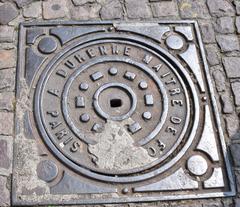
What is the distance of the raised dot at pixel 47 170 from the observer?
286 centimetres

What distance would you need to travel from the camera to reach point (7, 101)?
317 cm

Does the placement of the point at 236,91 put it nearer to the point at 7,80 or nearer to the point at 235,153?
the point at 235,153

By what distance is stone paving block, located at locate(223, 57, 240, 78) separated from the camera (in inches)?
134

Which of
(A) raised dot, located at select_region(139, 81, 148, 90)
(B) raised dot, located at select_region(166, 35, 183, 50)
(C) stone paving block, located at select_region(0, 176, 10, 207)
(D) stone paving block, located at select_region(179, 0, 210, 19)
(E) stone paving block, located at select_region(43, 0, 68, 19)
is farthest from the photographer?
(D) stone paving block, located at select_region(179, 0, 210, 19)

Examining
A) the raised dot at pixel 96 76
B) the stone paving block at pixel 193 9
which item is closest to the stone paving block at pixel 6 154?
the raised dot at pixel 96 76

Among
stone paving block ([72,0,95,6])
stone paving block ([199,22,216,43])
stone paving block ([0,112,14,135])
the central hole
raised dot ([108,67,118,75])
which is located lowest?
stone paving block ([0,112,14,135])

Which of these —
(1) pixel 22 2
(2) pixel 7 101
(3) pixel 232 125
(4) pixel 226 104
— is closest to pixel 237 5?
(4) pixel 226 104

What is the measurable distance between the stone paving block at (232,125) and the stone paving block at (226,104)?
5 centimetres

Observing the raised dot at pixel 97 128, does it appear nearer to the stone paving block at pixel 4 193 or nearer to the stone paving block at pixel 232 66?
the stone paving block at pixel 4 193

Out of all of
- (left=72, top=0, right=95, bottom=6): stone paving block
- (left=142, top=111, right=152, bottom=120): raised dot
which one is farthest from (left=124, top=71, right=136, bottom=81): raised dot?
(left=72, top=0, right=95, bottom=6): stone paving block

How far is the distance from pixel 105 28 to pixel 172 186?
141cm

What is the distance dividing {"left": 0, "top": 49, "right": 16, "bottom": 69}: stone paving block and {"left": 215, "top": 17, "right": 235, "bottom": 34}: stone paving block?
1.67 meters

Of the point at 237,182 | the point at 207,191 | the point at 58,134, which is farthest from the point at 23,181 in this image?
the point at 237,182

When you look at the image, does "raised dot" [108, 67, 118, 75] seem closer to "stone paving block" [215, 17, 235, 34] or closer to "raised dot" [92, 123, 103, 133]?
"raised dot" [92, 123, 103, 133]
